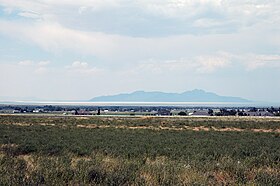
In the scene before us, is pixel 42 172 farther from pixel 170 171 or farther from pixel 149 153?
pixel 149 153

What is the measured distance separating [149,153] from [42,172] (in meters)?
9.16

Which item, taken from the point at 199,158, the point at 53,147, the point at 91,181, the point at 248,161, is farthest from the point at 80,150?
the point at 91,181

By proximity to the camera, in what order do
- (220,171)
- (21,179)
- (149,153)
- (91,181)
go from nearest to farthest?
(21,179) < (91,181) < (220,171) < (149,153)

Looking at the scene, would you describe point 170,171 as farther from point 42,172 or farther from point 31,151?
point 31,151

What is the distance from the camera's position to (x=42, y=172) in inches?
441

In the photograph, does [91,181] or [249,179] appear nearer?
[91,181]

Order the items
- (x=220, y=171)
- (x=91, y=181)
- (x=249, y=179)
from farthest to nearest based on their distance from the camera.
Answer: (x=220, y=171)
(x=249, y=179)
(x=91, y=181)

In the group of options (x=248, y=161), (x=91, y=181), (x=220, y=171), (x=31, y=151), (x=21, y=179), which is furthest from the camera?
(x=31, y=151)

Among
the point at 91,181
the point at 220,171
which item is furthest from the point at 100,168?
the point at 220,171

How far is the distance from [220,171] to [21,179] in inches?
271

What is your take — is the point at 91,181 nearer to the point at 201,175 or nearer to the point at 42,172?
the point at 42,172

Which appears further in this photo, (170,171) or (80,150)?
(80,150)

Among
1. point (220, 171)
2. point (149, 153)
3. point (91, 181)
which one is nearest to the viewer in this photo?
point (91, 181)

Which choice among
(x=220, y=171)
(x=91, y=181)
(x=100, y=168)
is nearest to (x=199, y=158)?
(x=220, y=171)
